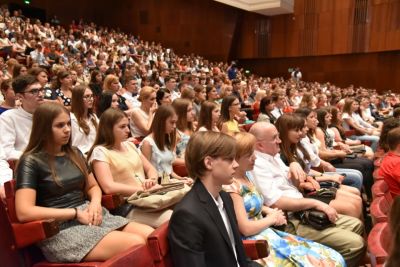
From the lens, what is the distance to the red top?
5.37 feet

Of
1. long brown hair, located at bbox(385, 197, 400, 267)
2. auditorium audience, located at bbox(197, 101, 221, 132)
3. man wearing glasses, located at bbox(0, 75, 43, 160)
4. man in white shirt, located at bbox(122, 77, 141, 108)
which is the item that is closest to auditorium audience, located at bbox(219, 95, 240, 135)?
auditorium audience, located at bbox(197, 101, 221, 132)

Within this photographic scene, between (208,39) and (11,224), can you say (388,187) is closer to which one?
(11,224)

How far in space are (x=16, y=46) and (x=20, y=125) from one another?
4.84 meters

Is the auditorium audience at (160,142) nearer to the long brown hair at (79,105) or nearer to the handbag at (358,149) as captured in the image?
the long brown hair at (79,105)

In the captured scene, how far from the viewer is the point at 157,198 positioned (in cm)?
138

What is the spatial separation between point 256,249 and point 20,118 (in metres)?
1.32

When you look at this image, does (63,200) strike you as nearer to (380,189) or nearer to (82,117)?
(82,117)

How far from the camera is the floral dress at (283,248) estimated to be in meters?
1.29

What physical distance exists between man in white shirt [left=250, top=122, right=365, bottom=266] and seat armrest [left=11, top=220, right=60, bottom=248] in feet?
2.82

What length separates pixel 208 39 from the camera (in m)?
12.6

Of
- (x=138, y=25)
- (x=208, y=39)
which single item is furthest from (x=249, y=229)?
(x=138, y=25)

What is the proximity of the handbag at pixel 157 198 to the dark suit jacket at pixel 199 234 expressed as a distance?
332 millimetres

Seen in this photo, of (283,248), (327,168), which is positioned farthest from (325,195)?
(327,168)

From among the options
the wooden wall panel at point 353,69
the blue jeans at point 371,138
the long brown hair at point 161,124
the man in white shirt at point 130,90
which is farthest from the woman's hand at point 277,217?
the wooden wall panel at point 353,69
